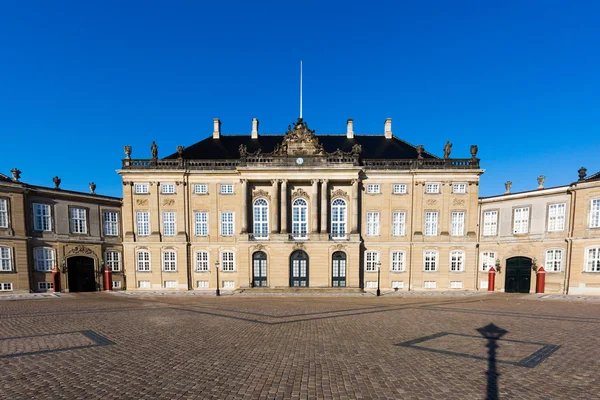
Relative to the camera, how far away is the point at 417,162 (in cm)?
3077

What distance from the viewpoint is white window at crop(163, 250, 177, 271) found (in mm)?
31469

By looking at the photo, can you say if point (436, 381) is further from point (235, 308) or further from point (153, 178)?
point (153, 178)

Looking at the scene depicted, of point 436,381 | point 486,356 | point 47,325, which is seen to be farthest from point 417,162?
point 47,325

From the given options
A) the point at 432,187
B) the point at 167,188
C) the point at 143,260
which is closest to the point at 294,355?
the point at 432,187

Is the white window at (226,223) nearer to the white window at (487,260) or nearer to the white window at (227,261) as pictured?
the white window at (227,261)

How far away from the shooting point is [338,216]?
103ft

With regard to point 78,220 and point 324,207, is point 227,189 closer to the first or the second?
point 324,207

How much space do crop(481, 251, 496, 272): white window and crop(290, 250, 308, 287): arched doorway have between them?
19.6 m

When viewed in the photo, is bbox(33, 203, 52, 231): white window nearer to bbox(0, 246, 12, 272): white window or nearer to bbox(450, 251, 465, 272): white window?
bbox(0, 246, 12, 272): white window

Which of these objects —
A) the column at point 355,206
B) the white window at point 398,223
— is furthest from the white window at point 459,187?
the column at point 355,206

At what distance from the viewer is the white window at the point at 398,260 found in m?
31.1

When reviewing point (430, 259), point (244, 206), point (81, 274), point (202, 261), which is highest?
point (244, 206)

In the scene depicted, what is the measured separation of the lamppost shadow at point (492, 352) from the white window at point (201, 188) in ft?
91.8

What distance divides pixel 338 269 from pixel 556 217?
21786 mm
